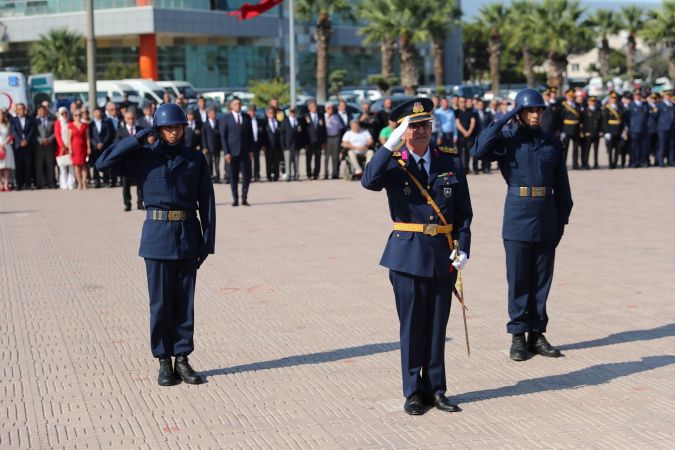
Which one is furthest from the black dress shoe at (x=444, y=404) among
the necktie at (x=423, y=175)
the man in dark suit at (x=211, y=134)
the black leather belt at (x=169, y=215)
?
the man in dark suit at (x=211, y=134)

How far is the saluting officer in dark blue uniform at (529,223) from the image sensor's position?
28.4 feet

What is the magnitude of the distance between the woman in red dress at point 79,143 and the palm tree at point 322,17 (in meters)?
39.2

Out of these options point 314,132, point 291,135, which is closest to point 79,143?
point 291,135

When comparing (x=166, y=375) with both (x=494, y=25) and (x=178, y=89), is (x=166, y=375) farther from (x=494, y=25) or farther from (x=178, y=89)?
(x=494, y=25)

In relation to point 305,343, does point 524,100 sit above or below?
above

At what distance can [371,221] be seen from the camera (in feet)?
57.2

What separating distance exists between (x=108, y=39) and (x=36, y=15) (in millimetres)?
5094

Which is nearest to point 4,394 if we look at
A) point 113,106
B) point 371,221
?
point 371,221

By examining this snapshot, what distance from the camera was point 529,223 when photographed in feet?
28.5

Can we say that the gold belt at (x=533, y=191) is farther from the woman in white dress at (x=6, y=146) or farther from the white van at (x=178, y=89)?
the white van at (x=178, y=89)

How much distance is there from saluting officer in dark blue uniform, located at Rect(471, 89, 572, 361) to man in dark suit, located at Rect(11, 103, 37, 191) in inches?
700

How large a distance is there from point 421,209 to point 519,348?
1.98 metres

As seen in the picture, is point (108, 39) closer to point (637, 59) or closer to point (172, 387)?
point (637, 59)

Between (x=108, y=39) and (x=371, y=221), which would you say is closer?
(x=371, y=221)
